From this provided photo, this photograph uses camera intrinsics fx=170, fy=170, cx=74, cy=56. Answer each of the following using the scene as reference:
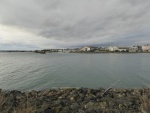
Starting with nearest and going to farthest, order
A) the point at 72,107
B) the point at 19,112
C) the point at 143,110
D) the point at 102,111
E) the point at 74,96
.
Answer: the point at 19,112
the point at 143,110
the point at 102,111
the point at 72,107
the point at 74,96

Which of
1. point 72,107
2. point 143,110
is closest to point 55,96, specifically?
point 72,107

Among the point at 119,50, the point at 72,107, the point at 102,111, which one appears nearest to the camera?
the point at 102,111

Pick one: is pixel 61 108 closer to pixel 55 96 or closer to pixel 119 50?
pixel 55 96

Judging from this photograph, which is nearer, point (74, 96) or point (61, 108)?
point (61, 108)

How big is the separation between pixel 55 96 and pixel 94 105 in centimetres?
319

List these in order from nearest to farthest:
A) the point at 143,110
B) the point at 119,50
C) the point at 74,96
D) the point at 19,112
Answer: the point at 19,112 < the point at 143,110 < the point at 74,96 < the point at 119,50

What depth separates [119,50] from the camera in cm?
19638

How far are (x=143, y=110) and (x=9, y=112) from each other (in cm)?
579

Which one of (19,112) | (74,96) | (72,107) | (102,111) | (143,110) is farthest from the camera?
(74,96)

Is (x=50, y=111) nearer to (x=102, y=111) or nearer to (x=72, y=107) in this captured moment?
(x=72, y=107)

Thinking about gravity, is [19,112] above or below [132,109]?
above

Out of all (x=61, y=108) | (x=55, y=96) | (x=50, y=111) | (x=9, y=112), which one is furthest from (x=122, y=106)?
(x=9, y=112)

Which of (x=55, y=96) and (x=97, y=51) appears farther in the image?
(x=97, y=51)

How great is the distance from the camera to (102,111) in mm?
7801
